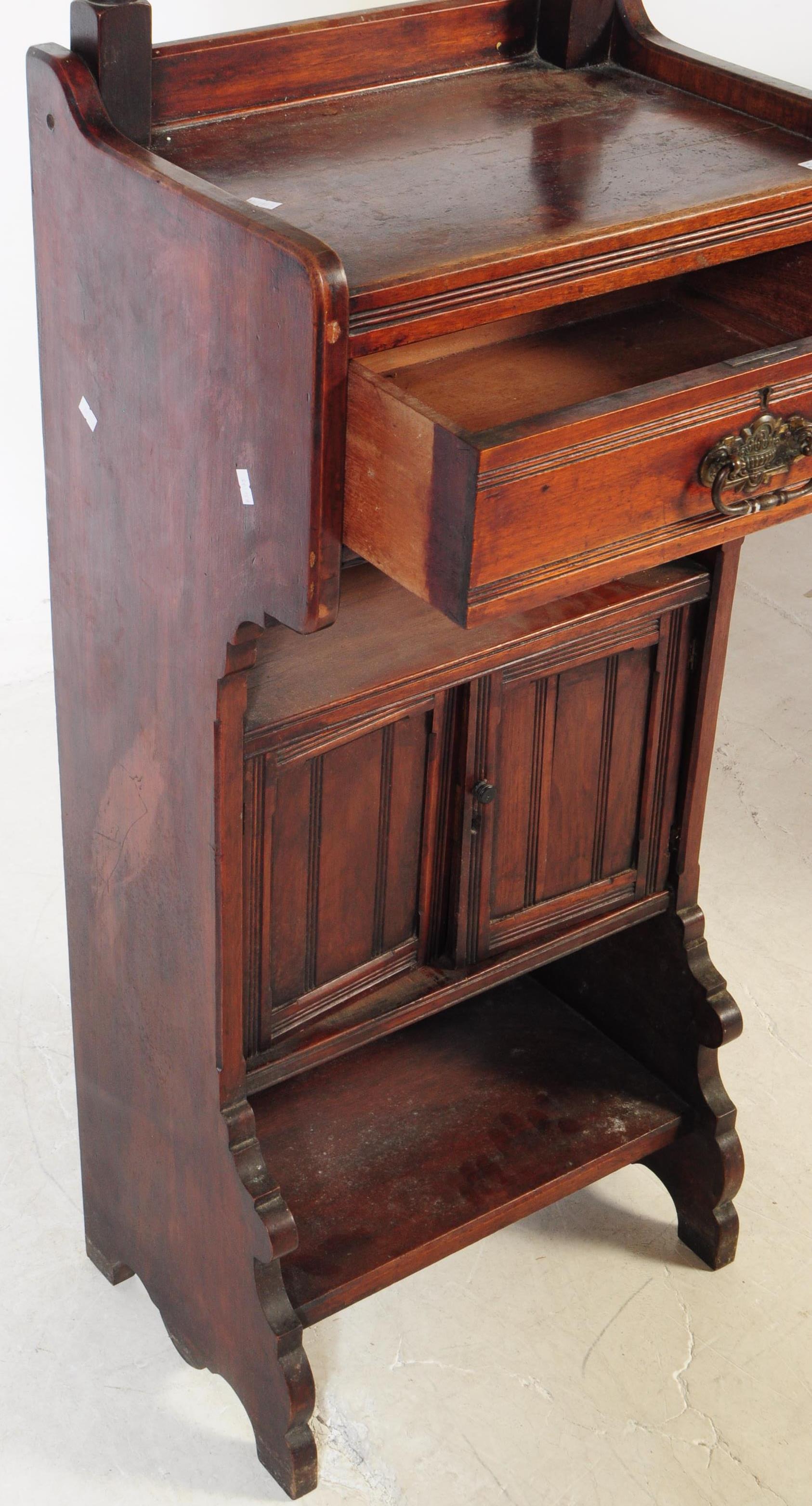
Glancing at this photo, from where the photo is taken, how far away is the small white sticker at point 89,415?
1668 millimetres

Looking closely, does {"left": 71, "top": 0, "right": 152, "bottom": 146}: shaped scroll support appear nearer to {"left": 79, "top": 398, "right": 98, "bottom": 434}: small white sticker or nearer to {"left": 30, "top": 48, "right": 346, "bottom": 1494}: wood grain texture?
{"left": 30, "top": 48, "right": 346, "bottom": 1494}: wood grain texture

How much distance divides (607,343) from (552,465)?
517 mm

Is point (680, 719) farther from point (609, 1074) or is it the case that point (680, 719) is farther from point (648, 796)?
point (609, 1074)

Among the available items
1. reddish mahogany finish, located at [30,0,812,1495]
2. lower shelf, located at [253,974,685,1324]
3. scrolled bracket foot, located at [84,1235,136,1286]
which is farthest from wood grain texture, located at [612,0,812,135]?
scrolled bracket foot, located at [84,1235,136,1286]

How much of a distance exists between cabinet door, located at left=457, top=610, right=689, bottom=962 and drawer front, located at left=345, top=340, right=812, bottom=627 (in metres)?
0.47

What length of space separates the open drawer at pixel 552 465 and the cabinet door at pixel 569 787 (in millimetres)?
359

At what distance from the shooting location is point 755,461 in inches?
59.4

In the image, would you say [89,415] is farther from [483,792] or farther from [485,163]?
[483,792]

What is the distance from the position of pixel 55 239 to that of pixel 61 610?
1.31 feet

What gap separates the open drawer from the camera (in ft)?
4.33

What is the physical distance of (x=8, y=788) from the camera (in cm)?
311

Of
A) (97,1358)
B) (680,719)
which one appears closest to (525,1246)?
(97,1358)

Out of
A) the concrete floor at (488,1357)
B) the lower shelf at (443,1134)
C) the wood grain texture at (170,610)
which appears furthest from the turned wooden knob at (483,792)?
the concrete floor at (488,1357)

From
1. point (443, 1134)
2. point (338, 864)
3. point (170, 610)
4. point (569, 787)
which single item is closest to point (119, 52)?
point (170, 610)
